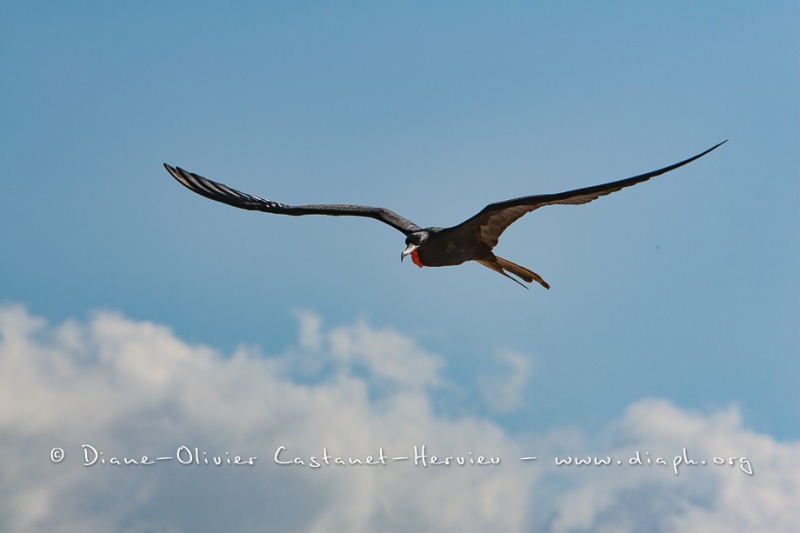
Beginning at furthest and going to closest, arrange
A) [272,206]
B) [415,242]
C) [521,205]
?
[272,206] < [415,242] < [521,205]

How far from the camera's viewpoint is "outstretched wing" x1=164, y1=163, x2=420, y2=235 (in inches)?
523

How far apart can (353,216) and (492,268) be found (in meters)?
2.22

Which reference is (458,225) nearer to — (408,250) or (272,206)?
(408,250)

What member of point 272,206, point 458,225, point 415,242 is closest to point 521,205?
Answer: point 458,225

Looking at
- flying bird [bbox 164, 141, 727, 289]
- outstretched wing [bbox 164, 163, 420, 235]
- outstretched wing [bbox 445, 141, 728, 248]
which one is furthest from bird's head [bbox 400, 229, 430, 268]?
outstretched wing [bbox 164, 163, 420, 235]

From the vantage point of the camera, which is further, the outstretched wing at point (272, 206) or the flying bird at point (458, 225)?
the outstretched wing at point (272, 206)

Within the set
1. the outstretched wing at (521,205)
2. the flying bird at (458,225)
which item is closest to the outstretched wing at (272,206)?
the flying bird at (458,225)

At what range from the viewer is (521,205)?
10.8 m

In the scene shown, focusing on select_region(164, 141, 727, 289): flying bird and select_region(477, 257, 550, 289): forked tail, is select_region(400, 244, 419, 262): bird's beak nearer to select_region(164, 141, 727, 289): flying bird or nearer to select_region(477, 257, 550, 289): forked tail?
select_region(164, 141, 727, 289): flying bird

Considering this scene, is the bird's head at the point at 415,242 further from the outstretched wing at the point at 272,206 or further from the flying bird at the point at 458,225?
the outstretched wing at the point at 272,206

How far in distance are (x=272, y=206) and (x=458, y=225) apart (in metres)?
3.12

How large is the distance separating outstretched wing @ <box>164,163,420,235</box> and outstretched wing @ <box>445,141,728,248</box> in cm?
151

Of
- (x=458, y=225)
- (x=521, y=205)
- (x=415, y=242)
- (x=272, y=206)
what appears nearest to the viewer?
(x=521, y=205)

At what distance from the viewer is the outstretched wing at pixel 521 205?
995 centimetres
